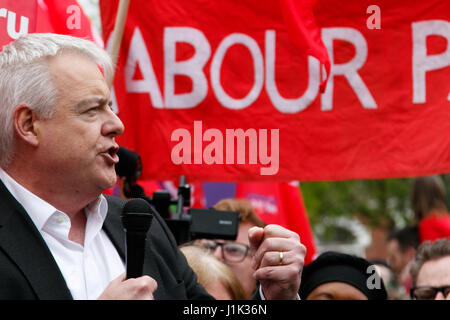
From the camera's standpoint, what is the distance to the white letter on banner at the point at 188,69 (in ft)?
14.1

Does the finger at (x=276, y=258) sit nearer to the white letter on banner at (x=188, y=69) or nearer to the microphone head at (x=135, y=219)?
the microphone head at (x=135, y=219)

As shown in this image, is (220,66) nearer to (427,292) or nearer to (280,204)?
(427,292)

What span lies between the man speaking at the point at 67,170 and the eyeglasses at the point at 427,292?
5.52 feet

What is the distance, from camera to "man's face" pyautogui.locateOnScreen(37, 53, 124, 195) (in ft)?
7.48

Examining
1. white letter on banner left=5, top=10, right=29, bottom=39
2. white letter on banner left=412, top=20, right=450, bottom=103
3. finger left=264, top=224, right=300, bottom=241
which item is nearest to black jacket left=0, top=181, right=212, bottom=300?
finger left=264, top=224, right=300, bottom=241

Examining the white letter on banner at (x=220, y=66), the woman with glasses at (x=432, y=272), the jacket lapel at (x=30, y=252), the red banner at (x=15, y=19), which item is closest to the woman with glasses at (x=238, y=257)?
the white letter on banner at (x=220, y=66)

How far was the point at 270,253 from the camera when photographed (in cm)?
225

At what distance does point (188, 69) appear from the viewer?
4.31 metres

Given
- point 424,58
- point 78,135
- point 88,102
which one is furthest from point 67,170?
point 424,58

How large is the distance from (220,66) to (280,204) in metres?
2.39

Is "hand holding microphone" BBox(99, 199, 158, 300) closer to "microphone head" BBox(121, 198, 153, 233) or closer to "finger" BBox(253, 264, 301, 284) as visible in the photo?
"microphone head" BBox(121, 198, 153, 233)

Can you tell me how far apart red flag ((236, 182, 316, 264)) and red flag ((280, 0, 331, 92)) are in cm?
254

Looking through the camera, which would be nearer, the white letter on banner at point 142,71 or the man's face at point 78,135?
the man's face at point 78,135
